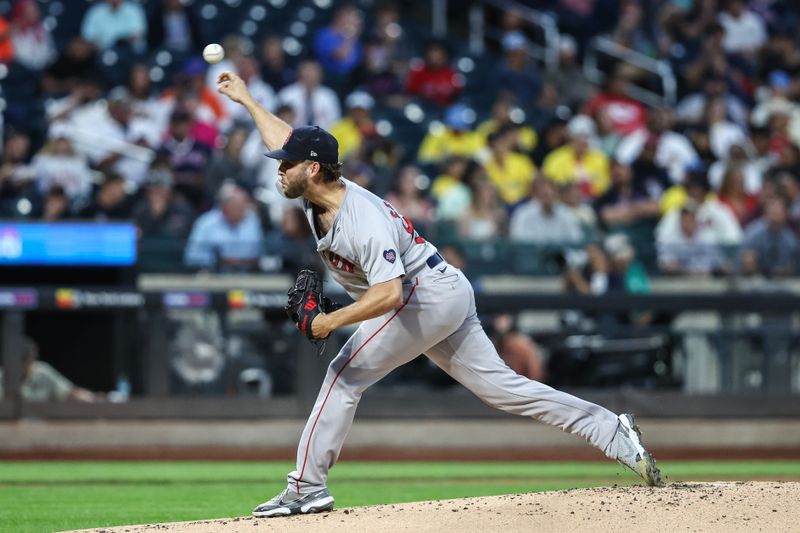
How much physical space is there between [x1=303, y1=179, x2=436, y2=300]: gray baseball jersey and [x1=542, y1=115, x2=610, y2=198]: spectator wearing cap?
7611 millimetres

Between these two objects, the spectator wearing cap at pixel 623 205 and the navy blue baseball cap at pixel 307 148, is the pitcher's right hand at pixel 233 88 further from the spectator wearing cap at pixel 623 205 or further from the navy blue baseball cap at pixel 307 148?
the spectator wearing cap at pixel 623 205

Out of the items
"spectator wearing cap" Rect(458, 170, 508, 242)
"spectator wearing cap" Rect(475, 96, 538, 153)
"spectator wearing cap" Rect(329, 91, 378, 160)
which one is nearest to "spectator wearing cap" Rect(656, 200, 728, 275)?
"spectator wearing cap" Rect(458, 170, 508, 242)

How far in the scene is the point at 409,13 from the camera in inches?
641

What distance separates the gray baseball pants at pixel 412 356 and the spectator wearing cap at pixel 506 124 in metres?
7.87

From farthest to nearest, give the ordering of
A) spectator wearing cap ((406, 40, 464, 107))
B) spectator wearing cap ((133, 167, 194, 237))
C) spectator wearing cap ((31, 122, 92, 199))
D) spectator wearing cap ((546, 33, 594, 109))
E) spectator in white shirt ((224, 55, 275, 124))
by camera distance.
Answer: spectator wearing cap ((546, 33, 594, 109)) < spectator wearing cap ((406, 40, 464, 107)) < spectator in white shirt ((224, 55, 275, 124)) < spectator wearing cap ((31, 122, 92, 199)) < spectator wearing cap ((133, 167, 194, 237))

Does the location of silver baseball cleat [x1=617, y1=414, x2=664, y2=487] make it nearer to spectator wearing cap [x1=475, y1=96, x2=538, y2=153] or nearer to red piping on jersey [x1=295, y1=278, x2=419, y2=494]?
red piping on jersey [x1=295, y1=278, x2=419, y2=494]

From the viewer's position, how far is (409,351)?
5652 millimetres

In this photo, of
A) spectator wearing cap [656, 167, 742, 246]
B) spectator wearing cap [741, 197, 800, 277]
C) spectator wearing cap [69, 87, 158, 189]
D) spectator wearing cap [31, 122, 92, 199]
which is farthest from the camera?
spectator wearing cap [656, 167, 742, 246]

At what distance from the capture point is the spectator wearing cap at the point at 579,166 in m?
13.2

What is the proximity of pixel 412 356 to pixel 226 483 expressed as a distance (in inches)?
127

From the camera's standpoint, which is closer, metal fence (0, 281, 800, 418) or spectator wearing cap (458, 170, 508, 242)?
metal fence (0, 281, 800, 418)

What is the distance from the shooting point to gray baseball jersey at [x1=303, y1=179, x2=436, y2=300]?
5324 mm

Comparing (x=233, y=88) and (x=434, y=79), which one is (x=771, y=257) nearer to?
(x=434, y=79)

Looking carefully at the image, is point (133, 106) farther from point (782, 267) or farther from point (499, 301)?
point (782, 267)
